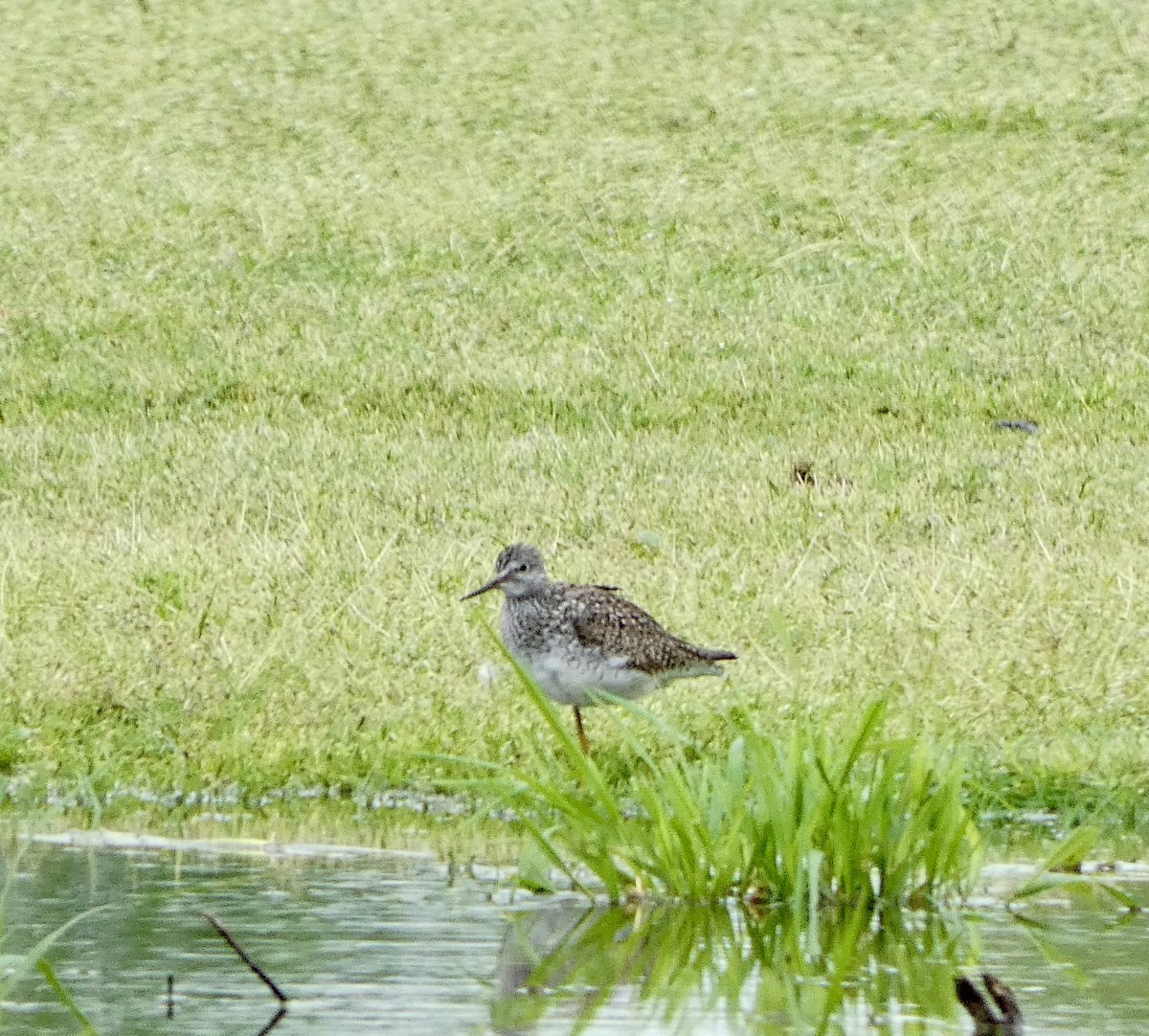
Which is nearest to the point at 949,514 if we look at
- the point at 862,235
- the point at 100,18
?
the point at 862,235

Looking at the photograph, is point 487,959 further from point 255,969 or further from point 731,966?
point 255,969

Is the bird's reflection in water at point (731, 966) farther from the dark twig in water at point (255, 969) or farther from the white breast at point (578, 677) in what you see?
the white breast at point (578, 677)

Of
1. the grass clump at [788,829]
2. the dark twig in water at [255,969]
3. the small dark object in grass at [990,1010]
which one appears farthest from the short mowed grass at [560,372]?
the dark twig in water at [255,969]

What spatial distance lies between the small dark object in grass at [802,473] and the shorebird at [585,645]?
638 centimetres

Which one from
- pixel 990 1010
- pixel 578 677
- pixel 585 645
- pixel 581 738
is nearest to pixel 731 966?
pixel 990 1010

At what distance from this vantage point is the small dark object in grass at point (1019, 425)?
18.5m

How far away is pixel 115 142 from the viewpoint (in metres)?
27.8

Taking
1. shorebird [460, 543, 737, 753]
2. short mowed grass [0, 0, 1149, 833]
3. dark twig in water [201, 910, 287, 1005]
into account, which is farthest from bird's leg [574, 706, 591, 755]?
dark twig in water [201, 910, 287, 1005]

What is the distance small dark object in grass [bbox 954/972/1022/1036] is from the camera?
5.62 m

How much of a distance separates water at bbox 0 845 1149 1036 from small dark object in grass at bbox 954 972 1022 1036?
0.11m

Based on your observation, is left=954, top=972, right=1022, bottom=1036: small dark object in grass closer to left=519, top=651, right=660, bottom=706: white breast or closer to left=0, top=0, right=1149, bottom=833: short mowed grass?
left=0, top=0, right=1149, bottom=833: short mowed grass

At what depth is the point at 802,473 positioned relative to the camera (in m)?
16.3

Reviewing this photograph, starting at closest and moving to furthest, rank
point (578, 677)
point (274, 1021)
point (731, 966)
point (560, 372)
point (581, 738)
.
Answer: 1. point (274, 1021)
2. point (731, 966)
3. point (581, 738)
4. point (578, 677)
5. point (560, 372)

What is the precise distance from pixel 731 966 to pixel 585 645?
291cm
